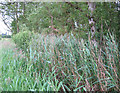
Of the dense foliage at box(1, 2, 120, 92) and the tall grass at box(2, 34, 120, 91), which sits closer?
the tall grass at box(2, 34, 120, 91)

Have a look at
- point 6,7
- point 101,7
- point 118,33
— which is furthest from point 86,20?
point 6,7

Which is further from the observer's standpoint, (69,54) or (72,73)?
(69,54)

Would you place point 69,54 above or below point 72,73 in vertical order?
above

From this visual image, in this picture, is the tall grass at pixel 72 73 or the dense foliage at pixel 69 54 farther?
the dense foliage at pixel 69 54

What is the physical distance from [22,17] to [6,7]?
1.18 metres

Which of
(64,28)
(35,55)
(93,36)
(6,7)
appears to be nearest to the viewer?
(35,55)

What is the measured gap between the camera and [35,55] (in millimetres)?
3252

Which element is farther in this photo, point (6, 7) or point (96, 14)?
point (6, 7)

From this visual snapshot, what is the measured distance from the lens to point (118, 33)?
3357 millimetres

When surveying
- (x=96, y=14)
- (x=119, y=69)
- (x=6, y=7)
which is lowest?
(x=119, y=69)

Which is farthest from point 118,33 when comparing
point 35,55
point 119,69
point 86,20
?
point 35,55

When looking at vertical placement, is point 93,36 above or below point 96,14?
below

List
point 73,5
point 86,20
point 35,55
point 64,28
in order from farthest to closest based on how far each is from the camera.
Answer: point 64,28, point 73,5, point 86,20, point 35,55

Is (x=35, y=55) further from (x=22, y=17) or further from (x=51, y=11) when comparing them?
(x=22, y=17)
